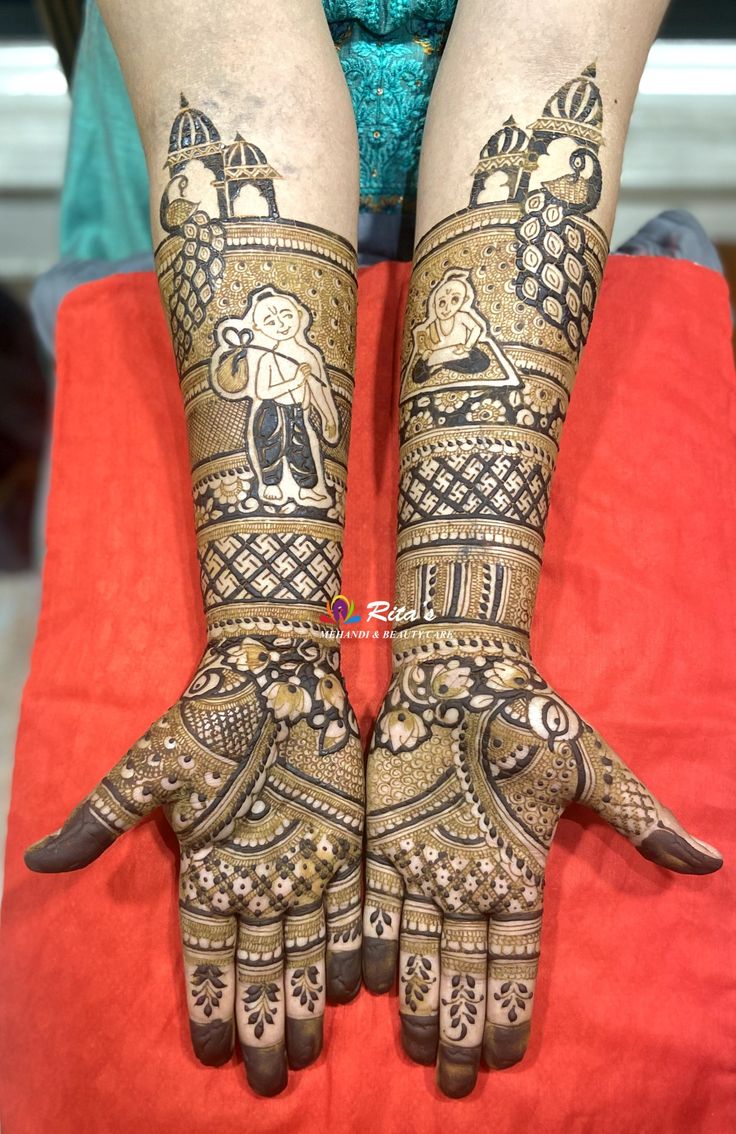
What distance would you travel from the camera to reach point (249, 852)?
87cm

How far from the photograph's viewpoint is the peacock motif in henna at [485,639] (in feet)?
2.84

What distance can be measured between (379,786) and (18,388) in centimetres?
→ 140

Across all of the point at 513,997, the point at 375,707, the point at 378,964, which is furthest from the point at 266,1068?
the point at 375,707

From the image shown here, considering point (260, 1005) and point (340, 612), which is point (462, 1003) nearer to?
point (260, 1005)

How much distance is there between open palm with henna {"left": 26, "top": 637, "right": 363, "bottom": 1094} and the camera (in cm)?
84

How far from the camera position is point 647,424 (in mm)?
1174

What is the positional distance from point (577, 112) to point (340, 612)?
666 millimetres

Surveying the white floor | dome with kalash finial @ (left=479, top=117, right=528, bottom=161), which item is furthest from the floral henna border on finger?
the white floor

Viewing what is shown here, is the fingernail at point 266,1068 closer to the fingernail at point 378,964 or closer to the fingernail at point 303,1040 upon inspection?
the fingernail at point 303,1040

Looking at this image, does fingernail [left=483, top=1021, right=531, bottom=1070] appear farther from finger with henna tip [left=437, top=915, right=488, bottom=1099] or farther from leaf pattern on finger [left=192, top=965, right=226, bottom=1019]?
leaf pattern on finger [left=192, top=965, right=226, bottom=1019]

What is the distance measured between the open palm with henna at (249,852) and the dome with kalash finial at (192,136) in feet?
2.05

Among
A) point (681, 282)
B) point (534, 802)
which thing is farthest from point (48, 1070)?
point (681, 282)

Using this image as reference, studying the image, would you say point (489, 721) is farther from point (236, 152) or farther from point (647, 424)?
point (236, 152)

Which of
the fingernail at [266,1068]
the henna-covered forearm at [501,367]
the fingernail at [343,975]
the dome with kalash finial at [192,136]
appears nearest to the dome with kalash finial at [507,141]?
the henna-covered forearm at [501,367]
